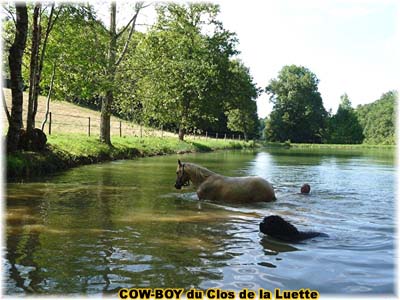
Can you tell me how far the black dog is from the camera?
29.1 feet

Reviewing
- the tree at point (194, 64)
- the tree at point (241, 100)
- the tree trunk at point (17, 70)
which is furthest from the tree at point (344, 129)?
the tree trunk at point (17, 70)

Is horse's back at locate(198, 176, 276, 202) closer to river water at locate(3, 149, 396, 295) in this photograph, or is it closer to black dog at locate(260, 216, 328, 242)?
river water at locate(3, 149, 396, 295)

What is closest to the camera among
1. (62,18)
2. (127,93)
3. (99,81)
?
(62,18)

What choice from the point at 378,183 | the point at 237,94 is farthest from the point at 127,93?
the point at 237,94

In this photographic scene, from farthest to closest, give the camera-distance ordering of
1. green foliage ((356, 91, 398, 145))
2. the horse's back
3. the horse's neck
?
green foliage ((356, 91, 398, 145)) < the horse's neck < the horse's back

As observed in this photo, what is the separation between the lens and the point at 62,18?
24.5 metres

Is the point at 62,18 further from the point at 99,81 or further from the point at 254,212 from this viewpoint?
the point at 254,212

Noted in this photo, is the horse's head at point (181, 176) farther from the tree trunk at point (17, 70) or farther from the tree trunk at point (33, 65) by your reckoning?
the tree trunk at point (33, 65)

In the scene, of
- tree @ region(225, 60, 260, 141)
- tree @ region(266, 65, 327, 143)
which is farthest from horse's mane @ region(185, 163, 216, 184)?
tree @ region(266, 65, 327, 143)

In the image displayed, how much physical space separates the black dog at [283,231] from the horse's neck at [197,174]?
18.4 ft

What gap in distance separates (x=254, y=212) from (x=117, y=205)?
387cm

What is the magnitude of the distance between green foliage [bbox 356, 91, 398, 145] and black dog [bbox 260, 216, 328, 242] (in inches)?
4932

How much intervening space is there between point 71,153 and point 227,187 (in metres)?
13.9

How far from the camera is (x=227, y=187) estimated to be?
13.9 metres
